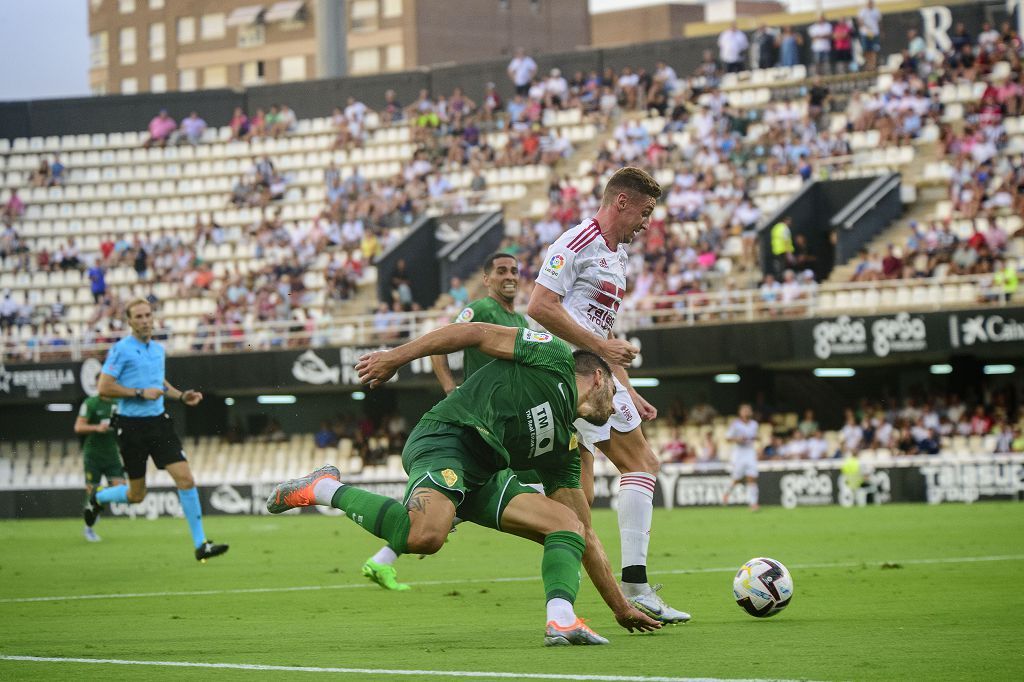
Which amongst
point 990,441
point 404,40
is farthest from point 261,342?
point 404,40

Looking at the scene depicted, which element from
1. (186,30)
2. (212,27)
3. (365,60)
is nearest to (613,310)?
(365,60)

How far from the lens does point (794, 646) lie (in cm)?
695

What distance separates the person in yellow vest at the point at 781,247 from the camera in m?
30.3

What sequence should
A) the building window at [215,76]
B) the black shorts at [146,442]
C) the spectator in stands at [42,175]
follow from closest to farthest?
the black shorts at [146,442] < the spectator in stands at [42,175] < the building window at [215,76]

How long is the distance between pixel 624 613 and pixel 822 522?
13118 millimetres

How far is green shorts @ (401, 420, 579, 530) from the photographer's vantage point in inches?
283

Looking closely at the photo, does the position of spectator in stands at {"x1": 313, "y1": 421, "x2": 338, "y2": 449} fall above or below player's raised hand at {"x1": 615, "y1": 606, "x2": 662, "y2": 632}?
below

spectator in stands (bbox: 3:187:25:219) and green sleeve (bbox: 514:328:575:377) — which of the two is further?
spectator in stands (bbox: 3:187:25:219)

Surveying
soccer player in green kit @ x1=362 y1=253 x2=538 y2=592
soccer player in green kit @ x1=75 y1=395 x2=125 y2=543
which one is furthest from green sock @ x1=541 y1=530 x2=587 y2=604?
soccer player in green kit @ x1=75 y1=395 x2=125 y2=543

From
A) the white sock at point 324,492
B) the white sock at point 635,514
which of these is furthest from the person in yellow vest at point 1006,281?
the white sock at point 324,492

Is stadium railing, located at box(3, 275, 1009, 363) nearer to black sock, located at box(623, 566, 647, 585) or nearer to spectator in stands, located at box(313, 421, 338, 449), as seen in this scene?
spectator in stands, located at box(313, 421, 338, 449)

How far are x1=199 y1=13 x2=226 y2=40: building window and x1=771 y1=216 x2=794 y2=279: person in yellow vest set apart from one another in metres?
64.8

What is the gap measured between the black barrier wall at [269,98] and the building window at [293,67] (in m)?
39.9

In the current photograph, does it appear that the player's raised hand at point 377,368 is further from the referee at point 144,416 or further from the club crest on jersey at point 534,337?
the referee at point 144,416
